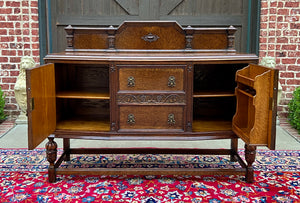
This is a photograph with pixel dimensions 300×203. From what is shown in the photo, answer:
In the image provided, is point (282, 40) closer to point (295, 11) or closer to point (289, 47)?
point (289, 47)

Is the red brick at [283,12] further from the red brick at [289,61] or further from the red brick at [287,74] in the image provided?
the red brick at [287,74]

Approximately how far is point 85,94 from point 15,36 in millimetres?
2733

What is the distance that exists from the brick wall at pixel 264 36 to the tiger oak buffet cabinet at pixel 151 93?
2.12m

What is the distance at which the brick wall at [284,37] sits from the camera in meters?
5.23

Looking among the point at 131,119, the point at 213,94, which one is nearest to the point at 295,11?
the point at 213,94

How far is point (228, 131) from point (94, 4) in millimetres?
3264

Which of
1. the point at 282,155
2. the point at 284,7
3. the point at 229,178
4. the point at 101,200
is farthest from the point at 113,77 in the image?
the point at 284,7

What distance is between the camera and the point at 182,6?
17.7 ft

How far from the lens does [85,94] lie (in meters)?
3.23

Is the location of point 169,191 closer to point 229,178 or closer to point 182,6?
point 229,178

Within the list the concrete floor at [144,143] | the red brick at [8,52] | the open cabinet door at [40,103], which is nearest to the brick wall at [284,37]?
the concrete floor at [144,143]

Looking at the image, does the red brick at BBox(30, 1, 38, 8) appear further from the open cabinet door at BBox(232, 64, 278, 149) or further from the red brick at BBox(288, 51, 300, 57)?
the red brick at BBox(288, 51, 300, 57)

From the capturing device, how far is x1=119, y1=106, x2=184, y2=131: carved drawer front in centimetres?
306

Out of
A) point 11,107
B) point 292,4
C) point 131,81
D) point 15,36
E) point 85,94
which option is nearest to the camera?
point 131,81
